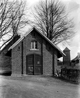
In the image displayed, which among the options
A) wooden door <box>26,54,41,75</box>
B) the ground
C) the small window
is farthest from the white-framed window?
the ground

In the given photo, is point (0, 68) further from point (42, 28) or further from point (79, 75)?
point (79, 75)

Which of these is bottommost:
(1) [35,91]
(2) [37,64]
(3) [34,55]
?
(1) [35,91]

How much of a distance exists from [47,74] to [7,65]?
17614mm

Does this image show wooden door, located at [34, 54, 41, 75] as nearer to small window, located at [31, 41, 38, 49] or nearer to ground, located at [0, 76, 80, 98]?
small window, located at [31, 41, 38, 49]

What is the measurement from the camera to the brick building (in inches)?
908

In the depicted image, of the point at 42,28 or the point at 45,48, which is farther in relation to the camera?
the point at 42,28

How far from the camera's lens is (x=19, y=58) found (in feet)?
75.9

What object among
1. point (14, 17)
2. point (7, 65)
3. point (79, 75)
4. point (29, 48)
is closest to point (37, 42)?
point (29, 48)

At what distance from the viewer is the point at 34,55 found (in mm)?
23562

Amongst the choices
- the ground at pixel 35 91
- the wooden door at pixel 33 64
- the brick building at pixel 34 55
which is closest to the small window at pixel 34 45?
the brick building at pixel 34 55

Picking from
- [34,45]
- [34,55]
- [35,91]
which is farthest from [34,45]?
[35,91]

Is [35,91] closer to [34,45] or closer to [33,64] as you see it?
[33,64]

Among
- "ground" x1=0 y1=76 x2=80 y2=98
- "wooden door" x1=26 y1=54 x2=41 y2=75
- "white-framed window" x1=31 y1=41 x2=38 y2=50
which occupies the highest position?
"white-framed window" x1=31 y1=41 x2=38 y2=50

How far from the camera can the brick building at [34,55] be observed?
2306 centimetres
